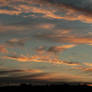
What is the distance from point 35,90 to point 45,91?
14.1ft

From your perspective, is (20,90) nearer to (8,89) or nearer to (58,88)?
(8,89)

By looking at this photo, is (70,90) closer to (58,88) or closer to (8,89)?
(58,88)

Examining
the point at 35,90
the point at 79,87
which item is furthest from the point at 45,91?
the point at 79,87

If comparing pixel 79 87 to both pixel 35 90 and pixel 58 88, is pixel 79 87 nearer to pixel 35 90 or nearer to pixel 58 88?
pixel 58 88

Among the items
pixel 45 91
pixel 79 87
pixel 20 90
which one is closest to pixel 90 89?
pixel 79 87

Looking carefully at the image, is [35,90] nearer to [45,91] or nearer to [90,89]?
[45,91]

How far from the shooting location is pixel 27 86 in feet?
486

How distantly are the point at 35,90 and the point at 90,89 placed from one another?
2509 centimetres

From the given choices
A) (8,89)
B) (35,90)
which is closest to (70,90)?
(35,90)

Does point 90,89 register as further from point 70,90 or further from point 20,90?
point 20,90

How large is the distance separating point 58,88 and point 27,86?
13.8 meters

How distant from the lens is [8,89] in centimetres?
14575

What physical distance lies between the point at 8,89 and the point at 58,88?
A: 72.1 feet

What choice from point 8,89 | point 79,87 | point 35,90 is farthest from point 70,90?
point 8,89
